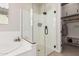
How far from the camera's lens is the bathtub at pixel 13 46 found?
1.50 m

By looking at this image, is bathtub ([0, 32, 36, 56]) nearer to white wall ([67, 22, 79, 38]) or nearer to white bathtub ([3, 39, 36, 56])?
white bathtub ([3, 39, 36, 56])

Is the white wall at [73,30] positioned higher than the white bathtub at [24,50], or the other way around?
the white wall at [73,30]

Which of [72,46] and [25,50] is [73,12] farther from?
[25,50]

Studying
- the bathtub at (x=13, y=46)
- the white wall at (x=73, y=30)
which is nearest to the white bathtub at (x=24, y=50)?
the bathtub at (x=13, y=46)

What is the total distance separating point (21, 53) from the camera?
4.99 feet

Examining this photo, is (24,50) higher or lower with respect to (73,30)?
lower

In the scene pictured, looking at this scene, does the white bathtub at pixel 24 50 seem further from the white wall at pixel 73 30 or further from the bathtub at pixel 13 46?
the white wall at pixel 73 30

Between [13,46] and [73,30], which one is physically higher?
[73,30]

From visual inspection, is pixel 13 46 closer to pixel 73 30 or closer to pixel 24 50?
pixel 24 50

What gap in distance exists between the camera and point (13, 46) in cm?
154

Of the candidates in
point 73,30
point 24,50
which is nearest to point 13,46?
→ point 24,50

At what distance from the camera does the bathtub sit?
1.50m

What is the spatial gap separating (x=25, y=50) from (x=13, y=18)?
1.44ft

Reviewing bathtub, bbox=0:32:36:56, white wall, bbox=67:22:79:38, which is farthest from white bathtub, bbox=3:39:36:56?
white wall, bbox=67:22:79:38
